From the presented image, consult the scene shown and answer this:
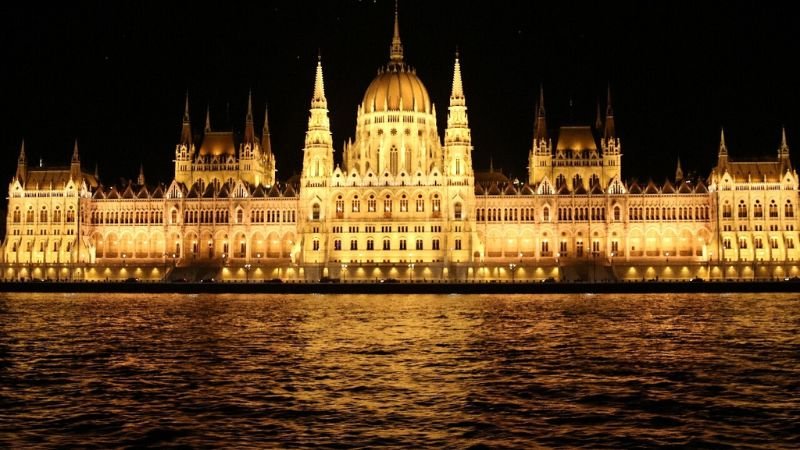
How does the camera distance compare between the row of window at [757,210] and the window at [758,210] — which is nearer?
the row of window at [757,210]

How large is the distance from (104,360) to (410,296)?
5124 cm

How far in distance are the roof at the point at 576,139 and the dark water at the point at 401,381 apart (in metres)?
66.5

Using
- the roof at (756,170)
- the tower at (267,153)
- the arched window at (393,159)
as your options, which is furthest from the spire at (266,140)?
the roof at (756,170)

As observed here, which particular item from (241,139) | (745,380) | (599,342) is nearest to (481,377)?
(745,380)

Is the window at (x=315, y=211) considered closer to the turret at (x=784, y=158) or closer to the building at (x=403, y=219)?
the building at (x=403, y=219)

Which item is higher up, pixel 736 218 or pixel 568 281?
pixel 736 218

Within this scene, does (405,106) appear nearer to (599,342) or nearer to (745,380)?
(599,342)

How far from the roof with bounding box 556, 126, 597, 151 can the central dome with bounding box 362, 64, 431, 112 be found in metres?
18.9

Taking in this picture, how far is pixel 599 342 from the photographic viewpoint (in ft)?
142

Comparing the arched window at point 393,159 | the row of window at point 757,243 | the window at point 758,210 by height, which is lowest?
the row of window at point 757,243

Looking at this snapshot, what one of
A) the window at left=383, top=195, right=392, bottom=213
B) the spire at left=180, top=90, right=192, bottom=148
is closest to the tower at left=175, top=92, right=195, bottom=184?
the spire at left=180, top=90, right=192, bottom=148

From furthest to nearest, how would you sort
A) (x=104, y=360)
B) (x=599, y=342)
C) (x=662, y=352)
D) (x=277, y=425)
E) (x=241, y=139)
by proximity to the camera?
(x=241, y=139)
(x=599, y=342)
(x=662, y=352)
(x=104, y=360)
(x=277, y=425)

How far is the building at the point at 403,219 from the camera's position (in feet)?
341

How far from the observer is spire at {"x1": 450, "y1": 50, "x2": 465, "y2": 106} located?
111m
